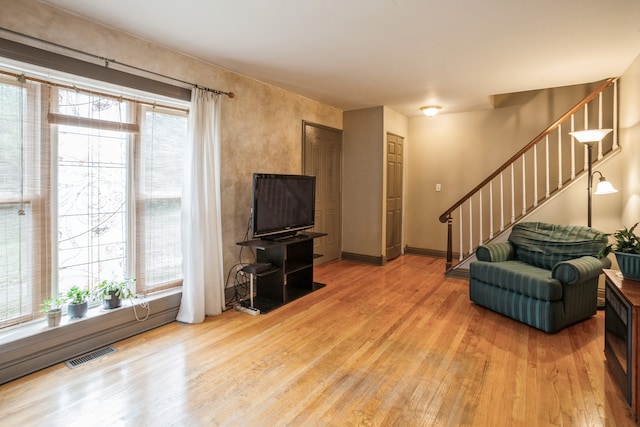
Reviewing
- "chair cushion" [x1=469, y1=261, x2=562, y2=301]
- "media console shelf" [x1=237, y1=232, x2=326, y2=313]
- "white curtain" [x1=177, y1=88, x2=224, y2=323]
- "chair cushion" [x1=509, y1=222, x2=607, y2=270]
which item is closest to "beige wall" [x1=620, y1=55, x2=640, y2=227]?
"chair cushion" [x1=509, y1=222, x2=607, y2=270]

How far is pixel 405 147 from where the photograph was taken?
634cm

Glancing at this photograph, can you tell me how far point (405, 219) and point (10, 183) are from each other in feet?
18.2

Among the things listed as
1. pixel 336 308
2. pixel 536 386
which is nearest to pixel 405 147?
pixel 336 308

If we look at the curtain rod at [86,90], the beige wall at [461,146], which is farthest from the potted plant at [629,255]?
the curtain rod at [86,90]

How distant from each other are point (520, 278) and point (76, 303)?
148 inches

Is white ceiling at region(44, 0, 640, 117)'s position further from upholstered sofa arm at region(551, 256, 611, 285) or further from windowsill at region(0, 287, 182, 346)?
windowsill at region(0, 287, 182, 346)

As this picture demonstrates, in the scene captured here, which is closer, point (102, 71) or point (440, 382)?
point (440, 382)

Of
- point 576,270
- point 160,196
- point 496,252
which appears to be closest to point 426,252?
point 496,252

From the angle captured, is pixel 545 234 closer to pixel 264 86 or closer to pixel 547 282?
pixel 547 282

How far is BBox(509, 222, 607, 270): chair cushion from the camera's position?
3352 millimetres

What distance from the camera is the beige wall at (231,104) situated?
2391 millimetres

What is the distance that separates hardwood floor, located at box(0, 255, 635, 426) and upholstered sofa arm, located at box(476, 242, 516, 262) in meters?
0.63

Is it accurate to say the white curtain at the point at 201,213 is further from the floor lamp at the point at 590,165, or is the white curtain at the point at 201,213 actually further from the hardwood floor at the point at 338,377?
the floor lamp at the point at 590,165

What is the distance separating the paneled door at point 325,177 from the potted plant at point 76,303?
3084 mm
